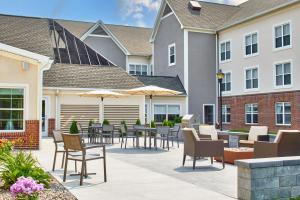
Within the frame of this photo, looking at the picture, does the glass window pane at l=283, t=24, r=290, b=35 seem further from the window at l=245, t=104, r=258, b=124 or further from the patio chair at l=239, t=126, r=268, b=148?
the patio chair at l=239, t=126, r=268, b=148

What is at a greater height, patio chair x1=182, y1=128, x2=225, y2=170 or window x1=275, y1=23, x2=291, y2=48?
window x1=275, y1=23, x2=291, y2=48

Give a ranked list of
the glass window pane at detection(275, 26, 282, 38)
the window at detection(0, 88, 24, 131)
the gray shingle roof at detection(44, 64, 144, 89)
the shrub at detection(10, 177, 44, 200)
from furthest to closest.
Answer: the glass window pane at detection(275, 26, 282, 38) → the gray shingle roof at detection(44, 64, 144, 89) → the window at detection(0, 88, 24, 131) → the shrub at detection(10, 177, 44, 200)

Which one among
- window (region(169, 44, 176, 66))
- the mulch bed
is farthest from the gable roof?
the mulch bed

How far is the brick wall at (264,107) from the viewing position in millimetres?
22594

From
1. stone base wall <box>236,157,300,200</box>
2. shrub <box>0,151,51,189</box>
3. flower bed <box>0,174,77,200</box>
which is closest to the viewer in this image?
stone base wall <box>236,157,300,200</box>

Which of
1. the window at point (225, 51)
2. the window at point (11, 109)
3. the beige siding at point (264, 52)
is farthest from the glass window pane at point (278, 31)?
the window at point (11, 109)

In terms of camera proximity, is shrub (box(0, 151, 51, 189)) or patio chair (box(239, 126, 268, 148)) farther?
patio chair (box(239, 126, 268, 148))

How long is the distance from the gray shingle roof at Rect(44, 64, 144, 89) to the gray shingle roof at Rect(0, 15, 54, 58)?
8.71 feet

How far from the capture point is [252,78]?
1037 inches

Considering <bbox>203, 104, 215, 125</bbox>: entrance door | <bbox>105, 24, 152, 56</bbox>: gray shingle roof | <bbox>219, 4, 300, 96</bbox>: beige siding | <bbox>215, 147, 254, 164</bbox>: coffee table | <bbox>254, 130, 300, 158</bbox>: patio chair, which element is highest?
<bbox>105, 24, 152, 56</bbox>: gray shingle roof

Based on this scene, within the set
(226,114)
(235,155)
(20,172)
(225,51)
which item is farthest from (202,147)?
(225,51)

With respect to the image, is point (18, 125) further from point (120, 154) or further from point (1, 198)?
point (1, 198)

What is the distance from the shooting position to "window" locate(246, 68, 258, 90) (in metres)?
26.0

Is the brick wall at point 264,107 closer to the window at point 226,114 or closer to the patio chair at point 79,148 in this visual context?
the window at point 226,114
